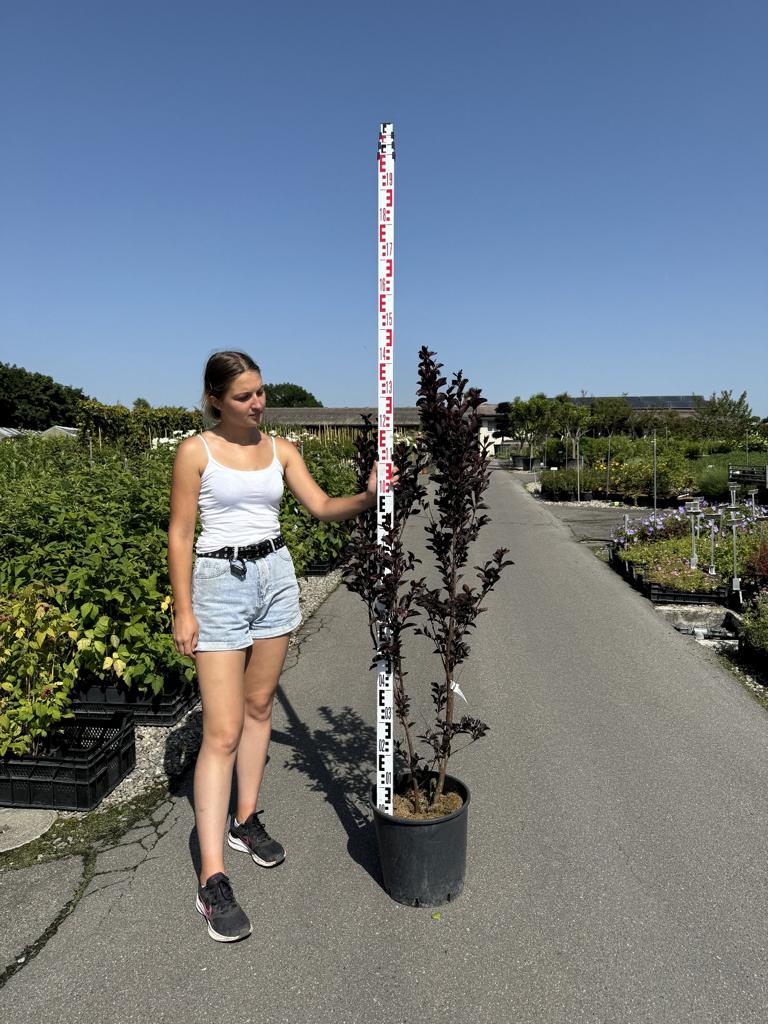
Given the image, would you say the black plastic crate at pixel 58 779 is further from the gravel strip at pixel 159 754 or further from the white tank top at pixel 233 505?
the white tank top at pixel 233 505

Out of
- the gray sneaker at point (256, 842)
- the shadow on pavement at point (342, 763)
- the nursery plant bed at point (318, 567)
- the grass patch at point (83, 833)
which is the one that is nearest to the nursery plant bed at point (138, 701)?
the shadow on pavement at point (342, 763)

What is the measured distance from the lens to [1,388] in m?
63.8

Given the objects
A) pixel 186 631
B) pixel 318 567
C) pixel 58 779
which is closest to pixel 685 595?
pixel 318 567

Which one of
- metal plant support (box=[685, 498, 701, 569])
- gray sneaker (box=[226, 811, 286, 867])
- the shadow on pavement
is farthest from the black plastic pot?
metal plant support (box=[685, 498, 701, 569])

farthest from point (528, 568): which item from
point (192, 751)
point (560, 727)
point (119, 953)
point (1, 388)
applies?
point (1, 388)

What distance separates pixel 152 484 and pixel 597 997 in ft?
14.4

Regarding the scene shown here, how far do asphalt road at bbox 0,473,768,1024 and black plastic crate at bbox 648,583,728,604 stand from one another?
9.74 ft

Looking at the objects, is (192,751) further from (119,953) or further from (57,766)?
(119,953)

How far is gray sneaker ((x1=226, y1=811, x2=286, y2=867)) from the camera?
2977 mm

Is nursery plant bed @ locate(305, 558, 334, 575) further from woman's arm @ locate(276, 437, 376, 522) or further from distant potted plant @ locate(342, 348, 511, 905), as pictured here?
distant potted plant @ locate(342, 348, 511, 905)

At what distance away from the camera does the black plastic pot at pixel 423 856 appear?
2621 mm

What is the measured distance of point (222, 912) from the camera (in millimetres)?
2512

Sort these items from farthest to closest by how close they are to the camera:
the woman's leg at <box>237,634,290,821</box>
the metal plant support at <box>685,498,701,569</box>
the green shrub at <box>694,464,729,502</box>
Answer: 1. the green shrub at <box>694,464,729,502</box>
2. the metal plant support at <box>685,498,701,569</box>
3. the woman's leg at <box>237,634,290,821</box>

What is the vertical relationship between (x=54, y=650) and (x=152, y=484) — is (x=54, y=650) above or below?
below
